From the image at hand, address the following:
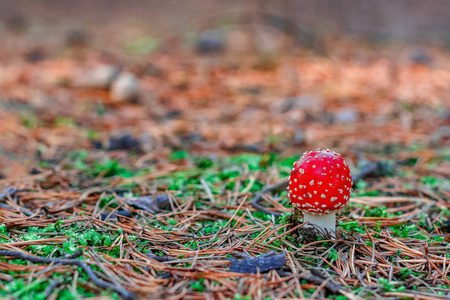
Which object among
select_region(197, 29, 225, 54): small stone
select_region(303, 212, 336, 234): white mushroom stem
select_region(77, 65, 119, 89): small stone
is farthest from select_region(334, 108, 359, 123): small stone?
select_region(197, 29, 225, 54): small stone

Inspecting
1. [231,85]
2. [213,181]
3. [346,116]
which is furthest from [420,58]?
[213,181]

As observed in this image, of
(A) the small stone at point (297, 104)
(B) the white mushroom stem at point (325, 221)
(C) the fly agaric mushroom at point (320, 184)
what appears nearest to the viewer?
(C) the fly agaric mushroom at point (320, 184)

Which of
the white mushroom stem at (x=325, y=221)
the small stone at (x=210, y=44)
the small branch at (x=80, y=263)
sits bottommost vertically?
the white mushroom stem at (x=325, y=221)

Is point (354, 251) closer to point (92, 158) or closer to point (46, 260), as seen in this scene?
point (46, 260)

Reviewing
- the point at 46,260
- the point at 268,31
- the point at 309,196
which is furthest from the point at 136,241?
the point at 268,31

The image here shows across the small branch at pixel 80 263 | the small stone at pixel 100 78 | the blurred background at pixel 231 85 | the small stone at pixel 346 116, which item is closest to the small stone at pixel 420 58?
the blurred background at pixel 231 85

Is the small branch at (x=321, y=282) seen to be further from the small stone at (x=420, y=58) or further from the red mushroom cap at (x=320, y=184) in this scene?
the small stone at (x=420, y=58)
